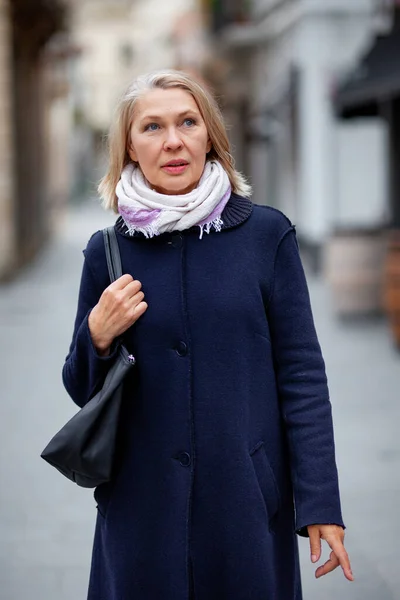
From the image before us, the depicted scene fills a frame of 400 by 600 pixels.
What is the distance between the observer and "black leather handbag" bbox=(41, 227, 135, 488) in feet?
7.30

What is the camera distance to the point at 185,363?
2258mm

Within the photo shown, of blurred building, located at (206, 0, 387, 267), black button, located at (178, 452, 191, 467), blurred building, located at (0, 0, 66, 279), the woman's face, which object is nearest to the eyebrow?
the woman's face

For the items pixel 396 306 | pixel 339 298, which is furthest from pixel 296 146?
pixel 396 306

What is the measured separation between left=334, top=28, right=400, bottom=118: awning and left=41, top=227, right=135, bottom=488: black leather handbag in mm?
8144

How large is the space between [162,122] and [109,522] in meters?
0.93

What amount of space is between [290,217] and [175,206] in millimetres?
18191

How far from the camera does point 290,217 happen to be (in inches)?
798

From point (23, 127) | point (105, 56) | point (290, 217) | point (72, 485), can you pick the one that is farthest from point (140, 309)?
point (105, 56)

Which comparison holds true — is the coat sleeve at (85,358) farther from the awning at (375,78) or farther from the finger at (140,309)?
the awning at (375,78)

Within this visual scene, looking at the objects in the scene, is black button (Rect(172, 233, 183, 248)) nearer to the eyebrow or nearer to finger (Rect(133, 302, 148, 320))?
finger (Rect(133, 302, 148, 320))

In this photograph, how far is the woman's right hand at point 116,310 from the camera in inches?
87.5

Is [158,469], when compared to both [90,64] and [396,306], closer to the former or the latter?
[396,306]

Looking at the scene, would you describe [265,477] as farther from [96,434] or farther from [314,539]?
[96,434]

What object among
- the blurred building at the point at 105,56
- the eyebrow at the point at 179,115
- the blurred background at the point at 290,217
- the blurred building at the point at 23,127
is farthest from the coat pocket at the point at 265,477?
the blurred building at the point at 105,56
